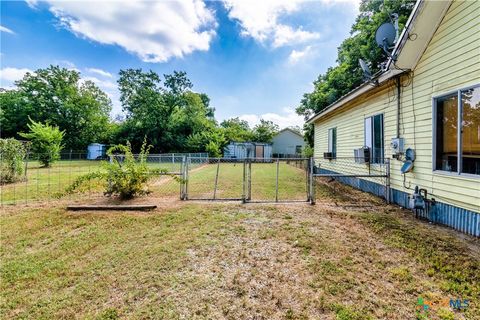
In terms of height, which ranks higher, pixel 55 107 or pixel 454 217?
pixel 55 107

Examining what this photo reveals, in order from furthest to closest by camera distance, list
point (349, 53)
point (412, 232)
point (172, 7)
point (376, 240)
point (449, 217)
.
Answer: point (349, 53)
point (172, 7)
point (449, 217)
point (412, 232)
point (376, 240)

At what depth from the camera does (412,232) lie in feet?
12.9

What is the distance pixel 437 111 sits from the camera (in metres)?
4.54

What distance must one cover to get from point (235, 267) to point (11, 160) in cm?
1135

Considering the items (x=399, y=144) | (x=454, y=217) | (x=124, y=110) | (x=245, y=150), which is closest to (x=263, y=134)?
(x=245, y=150)

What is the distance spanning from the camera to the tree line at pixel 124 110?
2911 centimetres

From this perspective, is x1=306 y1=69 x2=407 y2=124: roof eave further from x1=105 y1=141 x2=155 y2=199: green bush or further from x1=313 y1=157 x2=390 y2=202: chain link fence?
x1=105 y1=141 x2=155 y2=199: green bush

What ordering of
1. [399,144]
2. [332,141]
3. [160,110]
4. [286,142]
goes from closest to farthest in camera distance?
[399,144], [332,141], [160,110], [286,142]

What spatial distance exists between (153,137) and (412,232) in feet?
94.9

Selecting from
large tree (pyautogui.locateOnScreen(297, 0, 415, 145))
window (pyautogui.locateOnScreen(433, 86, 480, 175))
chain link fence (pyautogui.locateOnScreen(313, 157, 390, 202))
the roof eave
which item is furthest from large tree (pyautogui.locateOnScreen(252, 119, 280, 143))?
window (pyautogui.locateOnScreen(433, 86, 480, 175))

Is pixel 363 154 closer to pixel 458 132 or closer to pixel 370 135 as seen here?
pixel 370 135

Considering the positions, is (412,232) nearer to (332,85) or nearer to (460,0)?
(460,0)

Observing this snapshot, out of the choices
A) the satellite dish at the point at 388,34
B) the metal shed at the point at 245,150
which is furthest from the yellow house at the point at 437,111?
the metal shed at the point at 245,150

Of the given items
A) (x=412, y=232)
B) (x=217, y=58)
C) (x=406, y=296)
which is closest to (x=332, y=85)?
(x=217, y=58)
